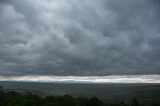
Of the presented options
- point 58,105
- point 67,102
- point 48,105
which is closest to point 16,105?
point 48,105

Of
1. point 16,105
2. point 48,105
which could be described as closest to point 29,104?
point 16,105

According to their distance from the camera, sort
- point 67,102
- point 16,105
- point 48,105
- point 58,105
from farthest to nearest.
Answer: point 67,102, point 58,105, point 48,105, point 16,105

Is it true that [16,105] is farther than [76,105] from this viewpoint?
No

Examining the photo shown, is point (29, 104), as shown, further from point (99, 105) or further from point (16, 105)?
point (99, 105)

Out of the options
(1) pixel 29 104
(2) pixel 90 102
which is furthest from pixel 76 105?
(1) pixel 29 104

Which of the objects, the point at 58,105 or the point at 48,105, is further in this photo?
the point at 58,105

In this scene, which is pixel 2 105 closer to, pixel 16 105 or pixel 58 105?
pixel 16 105

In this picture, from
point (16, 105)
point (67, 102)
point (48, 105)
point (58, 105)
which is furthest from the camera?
point (67, 102)

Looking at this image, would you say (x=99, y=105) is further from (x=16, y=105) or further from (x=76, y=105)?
(x=16, y=105)
